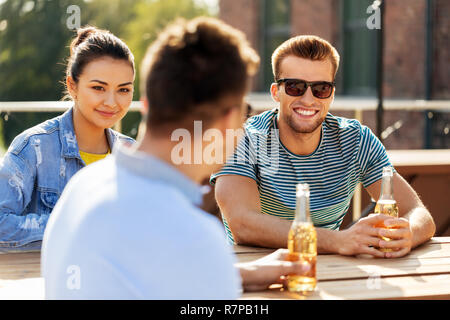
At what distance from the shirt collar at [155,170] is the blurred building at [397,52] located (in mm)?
7073

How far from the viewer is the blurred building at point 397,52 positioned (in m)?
9.79

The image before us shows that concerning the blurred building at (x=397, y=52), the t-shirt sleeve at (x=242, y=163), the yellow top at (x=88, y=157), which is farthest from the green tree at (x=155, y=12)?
the t-shirt sleeve at (x=242, y=163)

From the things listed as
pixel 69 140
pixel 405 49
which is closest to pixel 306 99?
pixel 69 140

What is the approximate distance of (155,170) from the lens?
1.30m

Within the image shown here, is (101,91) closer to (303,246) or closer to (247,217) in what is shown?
(247,217)

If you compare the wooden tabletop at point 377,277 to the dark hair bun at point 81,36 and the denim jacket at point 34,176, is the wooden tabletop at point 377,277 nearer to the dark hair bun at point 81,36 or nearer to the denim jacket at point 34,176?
the denim jacket at point 34,176

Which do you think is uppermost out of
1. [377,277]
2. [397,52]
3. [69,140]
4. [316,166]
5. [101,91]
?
[397,52]

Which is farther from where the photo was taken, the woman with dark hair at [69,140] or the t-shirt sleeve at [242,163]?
the t-shirt sleeve at [242,163]

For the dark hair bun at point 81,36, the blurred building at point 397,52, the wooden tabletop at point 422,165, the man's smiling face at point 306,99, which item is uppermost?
the blurred building at point 397,52

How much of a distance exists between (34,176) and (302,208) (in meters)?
1.21

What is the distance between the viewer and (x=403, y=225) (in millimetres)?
2389

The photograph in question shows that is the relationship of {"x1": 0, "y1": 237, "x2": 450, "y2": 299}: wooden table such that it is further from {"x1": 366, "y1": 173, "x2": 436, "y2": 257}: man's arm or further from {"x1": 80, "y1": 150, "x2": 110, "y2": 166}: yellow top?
{"x1": 80, "y1": 150, "x2": 110, "y2": 166}: yellow top

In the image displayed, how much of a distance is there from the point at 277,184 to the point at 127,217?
1.75 metres
